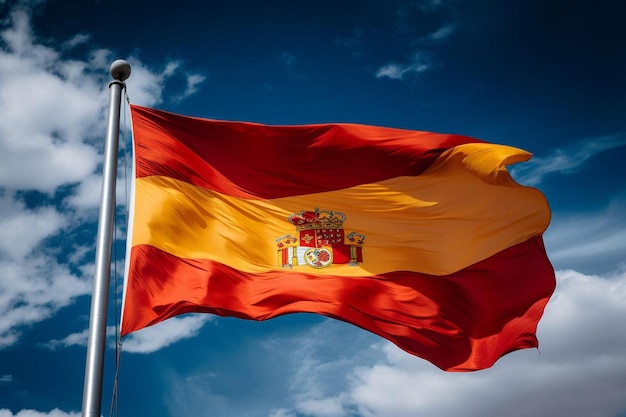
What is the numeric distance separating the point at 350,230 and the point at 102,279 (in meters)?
6.91

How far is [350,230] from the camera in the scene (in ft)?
55.2

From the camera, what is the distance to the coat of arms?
52.3 ft

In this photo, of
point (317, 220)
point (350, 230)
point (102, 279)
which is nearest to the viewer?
point (102, 279)

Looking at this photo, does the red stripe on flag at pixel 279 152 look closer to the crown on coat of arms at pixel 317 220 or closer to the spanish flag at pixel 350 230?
the spanish flag at pixel 350 230

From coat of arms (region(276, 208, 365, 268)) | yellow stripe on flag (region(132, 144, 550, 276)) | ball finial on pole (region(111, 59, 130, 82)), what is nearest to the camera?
ball finial on pole (region(111, 59, 130, 82))

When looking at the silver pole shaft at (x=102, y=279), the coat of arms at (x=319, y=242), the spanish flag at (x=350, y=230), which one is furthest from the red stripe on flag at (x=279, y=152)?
the silver pole shaft at (x=102, y=279)

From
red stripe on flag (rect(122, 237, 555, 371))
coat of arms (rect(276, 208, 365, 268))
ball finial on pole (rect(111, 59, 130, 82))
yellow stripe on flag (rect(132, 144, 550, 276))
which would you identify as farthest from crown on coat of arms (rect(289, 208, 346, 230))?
ball finial on pole (rect(111, 59, 130, 82))

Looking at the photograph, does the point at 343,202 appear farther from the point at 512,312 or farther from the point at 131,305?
the point at 131,305

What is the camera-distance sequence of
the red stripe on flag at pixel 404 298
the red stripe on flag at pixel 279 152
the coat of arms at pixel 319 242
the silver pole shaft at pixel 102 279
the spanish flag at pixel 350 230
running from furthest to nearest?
the coat of arms at pixel 319 242
the red stripe on flag at pixel 279 152
the spanish flag at pixel 350 230
the red stripe on flag at pixel 404 298
the silver pole shaft at pixel 102 279

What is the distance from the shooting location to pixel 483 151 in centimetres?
1717

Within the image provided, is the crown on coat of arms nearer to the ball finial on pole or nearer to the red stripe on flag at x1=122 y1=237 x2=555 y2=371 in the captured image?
the red stripe on flag at x1=122 y1=237 x2=555 y2=371

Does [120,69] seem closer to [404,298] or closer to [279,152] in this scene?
[279,152]

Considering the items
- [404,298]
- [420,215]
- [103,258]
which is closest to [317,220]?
[420,215]

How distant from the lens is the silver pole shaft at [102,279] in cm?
1035
